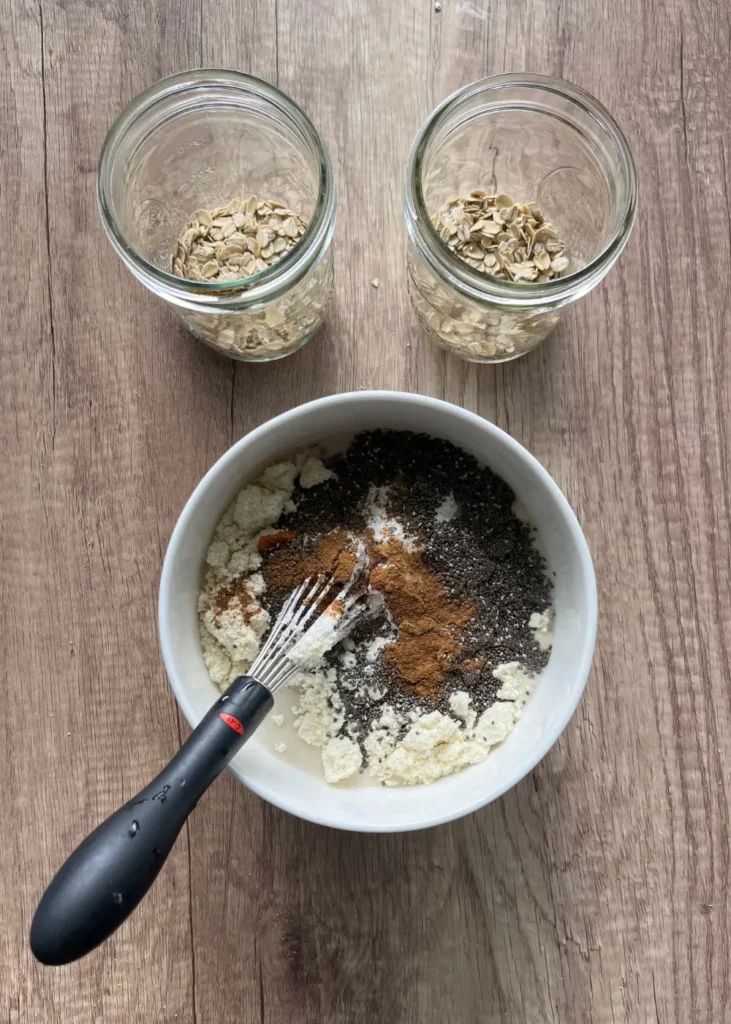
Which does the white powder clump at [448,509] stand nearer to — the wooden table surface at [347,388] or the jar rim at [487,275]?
the wooden table surface at [347,388]

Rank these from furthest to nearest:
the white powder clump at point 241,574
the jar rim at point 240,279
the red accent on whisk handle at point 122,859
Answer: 1. the white powder clump at point 241,574
2. the jar rim at point 240,279
3. the red accent on whisk handle at point 122,859

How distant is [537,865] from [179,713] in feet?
1.45

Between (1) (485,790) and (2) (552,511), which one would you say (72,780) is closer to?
(1) (485,790)

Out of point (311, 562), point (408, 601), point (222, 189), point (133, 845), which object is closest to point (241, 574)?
point (311, 562)

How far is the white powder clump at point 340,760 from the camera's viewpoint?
83 centimetres

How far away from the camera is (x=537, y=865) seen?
3.00 ft

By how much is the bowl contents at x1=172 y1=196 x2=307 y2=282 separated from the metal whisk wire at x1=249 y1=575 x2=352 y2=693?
33 cm

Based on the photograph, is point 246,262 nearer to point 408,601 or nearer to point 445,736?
point 408,601

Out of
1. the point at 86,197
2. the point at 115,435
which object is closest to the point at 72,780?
the point at 115,435

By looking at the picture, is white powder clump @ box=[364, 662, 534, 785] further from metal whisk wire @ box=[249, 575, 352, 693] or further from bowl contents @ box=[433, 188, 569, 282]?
bowl contents @ box=[433, 188, 569, 282]

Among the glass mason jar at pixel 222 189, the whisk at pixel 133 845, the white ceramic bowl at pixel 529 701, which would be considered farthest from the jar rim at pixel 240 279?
the whisk at pixel 133 845

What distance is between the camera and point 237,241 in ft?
2.72

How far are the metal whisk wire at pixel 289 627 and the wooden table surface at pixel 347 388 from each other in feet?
0.57

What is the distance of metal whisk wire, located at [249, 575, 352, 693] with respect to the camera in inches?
31.8
